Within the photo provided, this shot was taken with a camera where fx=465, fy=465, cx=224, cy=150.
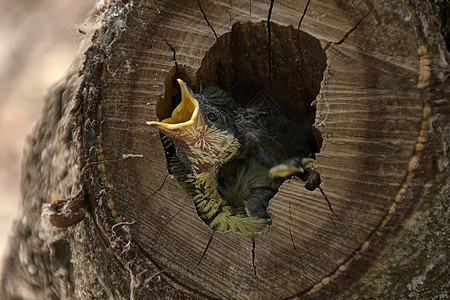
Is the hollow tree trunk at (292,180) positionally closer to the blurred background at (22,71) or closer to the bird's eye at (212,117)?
the bird's eye at (212,117)

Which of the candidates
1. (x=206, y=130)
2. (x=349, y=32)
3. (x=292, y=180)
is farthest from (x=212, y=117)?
(x=349, y=32)

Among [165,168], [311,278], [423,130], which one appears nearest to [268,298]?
[311,278]

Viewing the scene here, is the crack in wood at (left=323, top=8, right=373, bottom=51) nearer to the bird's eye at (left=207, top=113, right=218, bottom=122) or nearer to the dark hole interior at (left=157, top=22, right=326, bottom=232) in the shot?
the dark hole interior at (left=157, top=22, right=326, bottom=232)

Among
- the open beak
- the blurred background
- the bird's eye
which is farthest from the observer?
the blurred background

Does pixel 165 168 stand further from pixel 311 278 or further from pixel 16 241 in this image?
pixel 16 241

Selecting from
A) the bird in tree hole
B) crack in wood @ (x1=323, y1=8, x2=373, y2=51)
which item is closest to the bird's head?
the bird in tree hole

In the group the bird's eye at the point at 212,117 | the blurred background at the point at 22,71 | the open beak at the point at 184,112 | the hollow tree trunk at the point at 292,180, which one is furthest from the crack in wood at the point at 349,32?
the blurred background at the point at 22,71

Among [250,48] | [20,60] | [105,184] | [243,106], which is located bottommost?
[20,60]
